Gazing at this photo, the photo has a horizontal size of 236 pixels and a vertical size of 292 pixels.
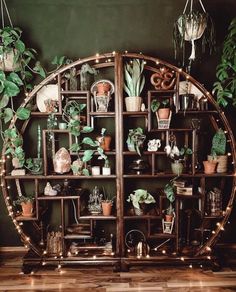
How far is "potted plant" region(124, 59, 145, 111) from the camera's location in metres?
3.04

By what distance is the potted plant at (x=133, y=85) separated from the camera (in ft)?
9.99

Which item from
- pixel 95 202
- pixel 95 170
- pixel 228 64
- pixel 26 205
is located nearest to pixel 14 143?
pixel 26 205

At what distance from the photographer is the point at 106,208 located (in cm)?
309

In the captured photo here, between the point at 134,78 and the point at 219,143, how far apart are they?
1.05m

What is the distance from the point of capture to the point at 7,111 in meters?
3.09

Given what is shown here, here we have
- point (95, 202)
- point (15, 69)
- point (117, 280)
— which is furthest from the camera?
point (95, 202)

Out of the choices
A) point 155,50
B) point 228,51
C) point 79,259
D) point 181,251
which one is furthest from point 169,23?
point 79,259

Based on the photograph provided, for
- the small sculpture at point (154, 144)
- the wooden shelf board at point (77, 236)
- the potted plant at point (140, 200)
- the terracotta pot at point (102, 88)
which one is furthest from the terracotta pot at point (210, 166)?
the wooden shelf board at point (77, 236)

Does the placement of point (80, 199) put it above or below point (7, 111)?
below

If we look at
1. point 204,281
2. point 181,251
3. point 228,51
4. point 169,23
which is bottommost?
point 204,281

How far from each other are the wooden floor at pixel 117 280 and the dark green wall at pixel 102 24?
2.17 meters

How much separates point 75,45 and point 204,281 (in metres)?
2.69

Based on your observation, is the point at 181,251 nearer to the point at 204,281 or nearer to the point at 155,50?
the point at 204,281

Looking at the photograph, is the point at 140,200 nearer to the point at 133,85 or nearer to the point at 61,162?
the point at 61,162
